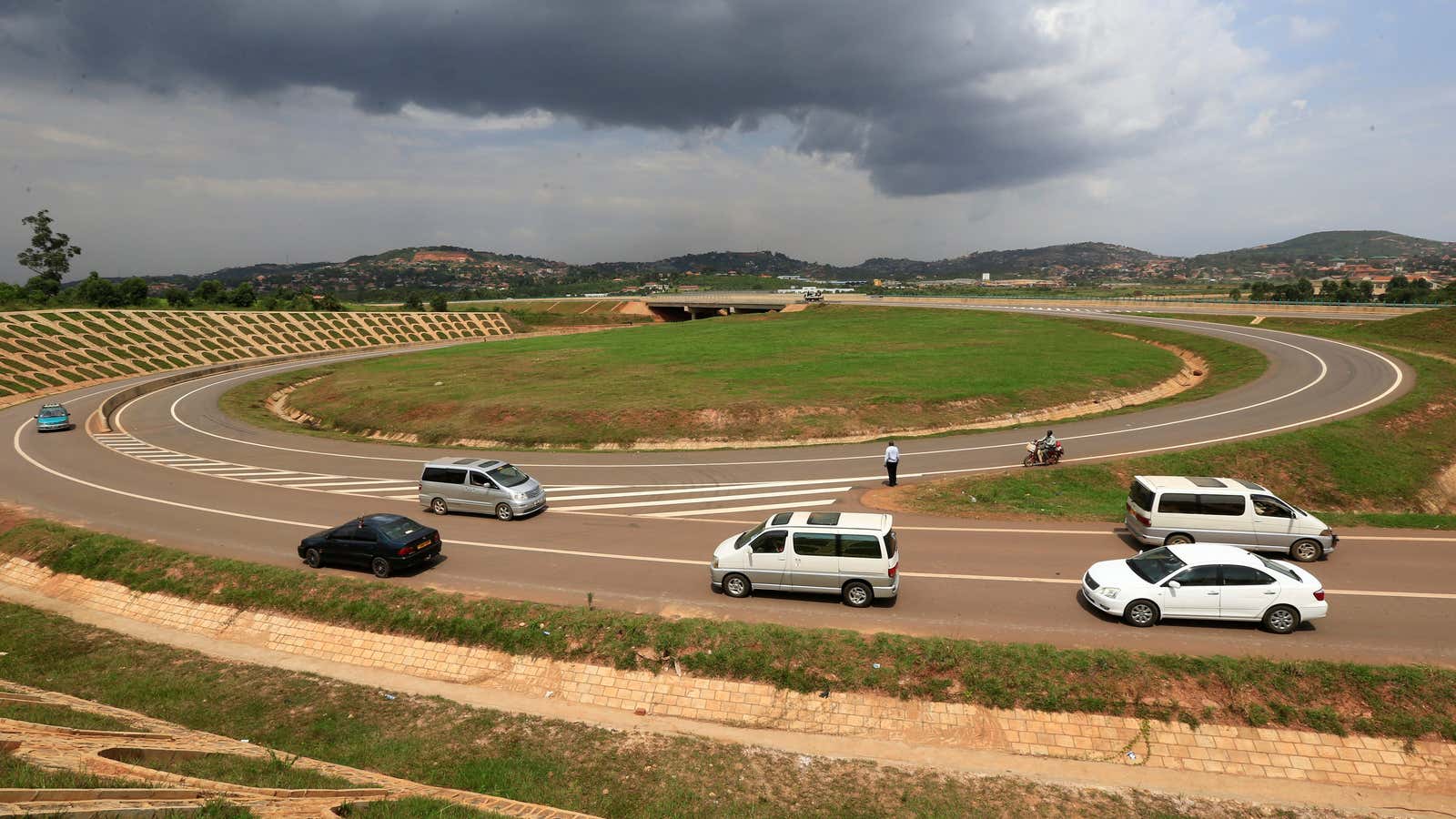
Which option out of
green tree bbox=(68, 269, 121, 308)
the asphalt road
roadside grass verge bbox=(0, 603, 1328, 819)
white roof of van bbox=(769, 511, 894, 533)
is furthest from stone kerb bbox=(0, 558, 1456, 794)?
green tree bbox=(68, 269, 121, 308)

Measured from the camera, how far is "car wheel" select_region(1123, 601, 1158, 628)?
13.7 metres

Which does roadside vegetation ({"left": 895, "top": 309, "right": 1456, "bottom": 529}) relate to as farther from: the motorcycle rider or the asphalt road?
the asphalt road

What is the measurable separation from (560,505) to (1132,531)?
18.2 meters

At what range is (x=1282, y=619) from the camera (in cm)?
1330

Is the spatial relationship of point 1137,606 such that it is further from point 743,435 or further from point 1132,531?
point 743,435

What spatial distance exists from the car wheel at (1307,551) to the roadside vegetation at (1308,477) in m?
3.70

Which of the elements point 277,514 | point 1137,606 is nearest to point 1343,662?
point 1137,606

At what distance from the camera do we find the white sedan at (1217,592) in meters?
13.2

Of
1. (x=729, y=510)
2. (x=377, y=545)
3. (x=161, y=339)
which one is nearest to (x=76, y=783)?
(x=377, y=545)

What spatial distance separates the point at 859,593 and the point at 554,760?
24.1 feet

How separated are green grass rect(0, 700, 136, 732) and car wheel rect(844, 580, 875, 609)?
13.6 metres

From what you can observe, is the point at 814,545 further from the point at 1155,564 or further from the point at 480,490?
the point at 480,490

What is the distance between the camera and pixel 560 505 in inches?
922

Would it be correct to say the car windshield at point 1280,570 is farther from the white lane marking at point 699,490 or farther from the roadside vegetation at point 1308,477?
the white lane marking at point 699,490
